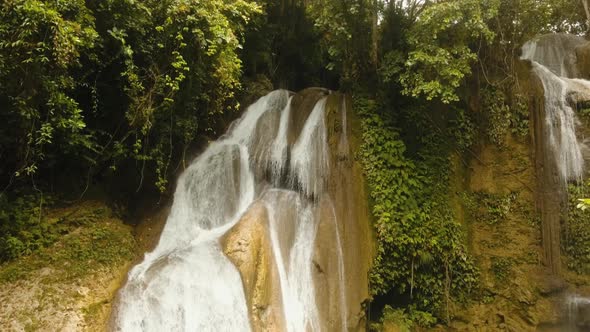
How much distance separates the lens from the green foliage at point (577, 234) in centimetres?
814

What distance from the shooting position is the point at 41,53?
5.64 m

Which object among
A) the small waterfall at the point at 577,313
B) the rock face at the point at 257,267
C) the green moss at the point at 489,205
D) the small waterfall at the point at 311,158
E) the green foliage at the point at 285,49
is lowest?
the small waterfall at the point at 577,313

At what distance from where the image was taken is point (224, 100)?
28.8 feet

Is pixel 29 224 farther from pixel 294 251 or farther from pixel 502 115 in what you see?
pixel 502 115

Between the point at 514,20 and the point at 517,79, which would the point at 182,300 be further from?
the point at 514,20

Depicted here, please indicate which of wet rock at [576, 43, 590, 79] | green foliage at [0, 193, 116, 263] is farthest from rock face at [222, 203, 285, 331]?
wet rock at [576, 43, 590, 79]

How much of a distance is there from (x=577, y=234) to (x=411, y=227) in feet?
11.2

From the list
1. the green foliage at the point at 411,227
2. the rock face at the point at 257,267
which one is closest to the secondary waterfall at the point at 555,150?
the green foliage at the point at 411,227

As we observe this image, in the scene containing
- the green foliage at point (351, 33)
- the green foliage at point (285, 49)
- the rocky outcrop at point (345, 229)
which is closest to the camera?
the rocky outcrop at point (345, 229)

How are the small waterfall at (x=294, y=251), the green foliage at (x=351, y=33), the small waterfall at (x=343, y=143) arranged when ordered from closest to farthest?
the small waterfall at (x=294, y=251)
the small waterfall at (x=343, y=143)
the green foliage at (x=351, y=33)

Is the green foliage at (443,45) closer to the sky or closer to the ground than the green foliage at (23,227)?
closer to the sky

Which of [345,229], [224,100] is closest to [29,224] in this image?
[224,100]

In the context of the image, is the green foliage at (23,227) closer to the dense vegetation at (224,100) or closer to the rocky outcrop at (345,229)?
the dense vegetation at (224,100)

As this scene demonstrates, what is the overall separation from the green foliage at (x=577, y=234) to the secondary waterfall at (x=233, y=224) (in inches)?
188
